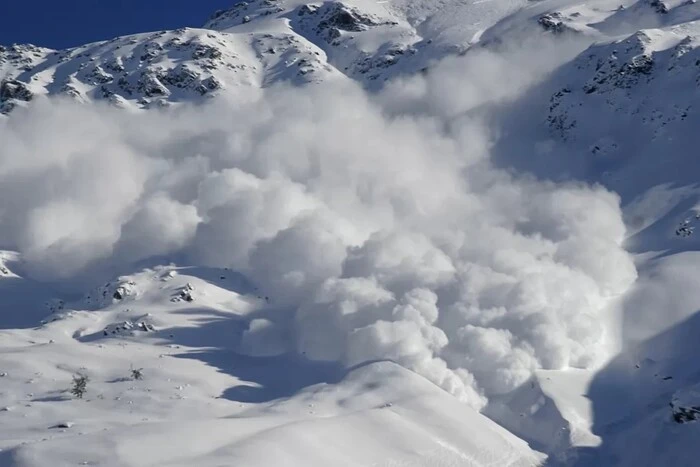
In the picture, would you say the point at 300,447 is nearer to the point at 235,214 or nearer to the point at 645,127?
the point at 235,214

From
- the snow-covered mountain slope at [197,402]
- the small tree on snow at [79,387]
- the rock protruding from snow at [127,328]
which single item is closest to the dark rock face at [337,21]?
the snow-covered mountain slope at [197,402]

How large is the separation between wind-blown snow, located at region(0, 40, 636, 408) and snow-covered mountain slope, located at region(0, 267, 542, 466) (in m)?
5.83

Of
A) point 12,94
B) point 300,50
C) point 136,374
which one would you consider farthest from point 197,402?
point 300,50

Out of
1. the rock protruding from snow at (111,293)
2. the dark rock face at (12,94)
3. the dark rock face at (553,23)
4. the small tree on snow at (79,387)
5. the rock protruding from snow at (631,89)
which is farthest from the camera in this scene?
the dark rock face at (12,94)

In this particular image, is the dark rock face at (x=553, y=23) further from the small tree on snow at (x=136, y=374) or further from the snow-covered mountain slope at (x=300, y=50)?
the small tree on snow at (x=136, y=374)

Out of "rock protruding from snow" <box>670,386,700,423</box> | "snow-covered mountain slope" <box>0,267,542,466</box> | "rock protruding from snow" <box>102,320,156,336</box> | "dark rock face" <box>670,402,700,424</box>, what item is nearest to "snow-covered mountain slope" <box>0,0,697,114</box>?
"snow-covered mountain slope" <box>0,267,542,466</box>

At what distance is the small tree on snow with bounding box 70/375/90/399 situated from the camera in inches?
2132

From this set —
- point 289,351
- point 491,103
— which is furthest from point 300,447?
point 491,103

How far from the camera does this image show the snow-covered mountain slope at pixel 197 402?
42219 mm

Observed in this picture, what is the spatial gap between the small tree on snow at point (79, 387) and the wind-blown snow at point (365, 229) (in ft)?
62.3

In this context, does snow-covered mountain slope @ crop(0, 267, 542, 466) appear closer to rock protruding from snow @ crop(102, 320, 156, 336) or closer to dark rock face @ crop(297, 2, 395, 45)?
rock protruding from snow @ crop(102, 320, 156, 336)

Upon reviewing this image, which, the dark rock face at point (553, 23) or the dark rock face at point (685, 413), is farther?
the dark rock face at point (553, 23)

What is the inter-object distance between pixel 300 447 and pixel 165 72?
127828 mm

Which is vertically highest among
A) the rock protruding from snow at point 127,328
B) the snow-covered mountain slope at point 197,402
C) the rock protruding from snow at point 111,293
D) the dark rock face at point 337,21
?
the dark rock face at point 337,21
